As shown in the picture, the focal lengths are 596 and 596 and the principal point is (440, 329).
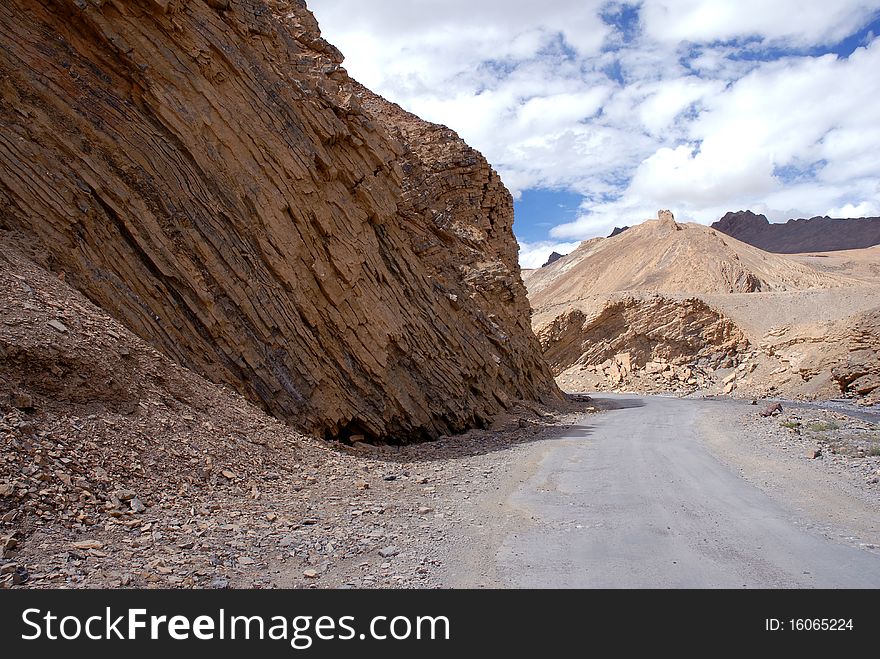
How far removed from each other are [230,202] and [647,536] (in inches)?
385

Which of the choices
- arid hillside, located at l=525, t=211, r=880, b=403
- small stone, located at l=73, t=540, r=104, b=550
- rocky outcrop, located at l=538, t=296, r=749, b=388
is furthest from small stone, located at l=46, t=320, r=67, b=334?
rocky outcrop, located at l=538, t=296, r=749, b=388

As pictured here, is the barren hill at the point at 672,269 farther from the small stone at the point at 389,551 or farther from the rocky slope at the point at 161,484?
the small stone at the point at 389,551

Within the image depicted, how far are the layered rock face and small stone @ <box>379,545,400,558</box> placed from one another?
19.7ft

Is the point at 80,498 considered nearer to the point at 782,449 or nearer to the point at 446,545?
the point at 446,545

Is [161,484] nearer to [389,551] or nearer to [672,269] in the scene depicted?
[389,551]

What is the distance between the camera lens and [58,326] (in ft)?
25.9

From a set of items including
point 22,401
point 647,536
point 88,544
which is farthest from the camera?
point 22,401

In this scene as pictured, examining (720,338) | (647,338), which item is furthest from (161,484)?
(720,338)

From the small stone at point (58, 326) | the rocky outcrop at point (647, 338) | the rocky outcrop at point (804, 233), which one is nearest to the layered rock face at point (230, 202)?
the small stone at point (58, 326)

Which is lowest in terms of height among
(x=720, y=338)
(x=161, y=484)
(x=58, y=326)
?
(x=161, y=484)

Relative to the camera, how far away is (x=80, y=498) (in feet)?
19.5

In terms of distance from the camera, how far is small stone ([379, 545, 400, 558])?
19.2 feet

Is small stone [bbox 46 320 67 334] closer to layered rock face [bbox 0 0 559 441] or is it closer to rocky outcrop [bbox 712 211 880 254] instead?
layered rock face [bbox 0 0 559 441]
